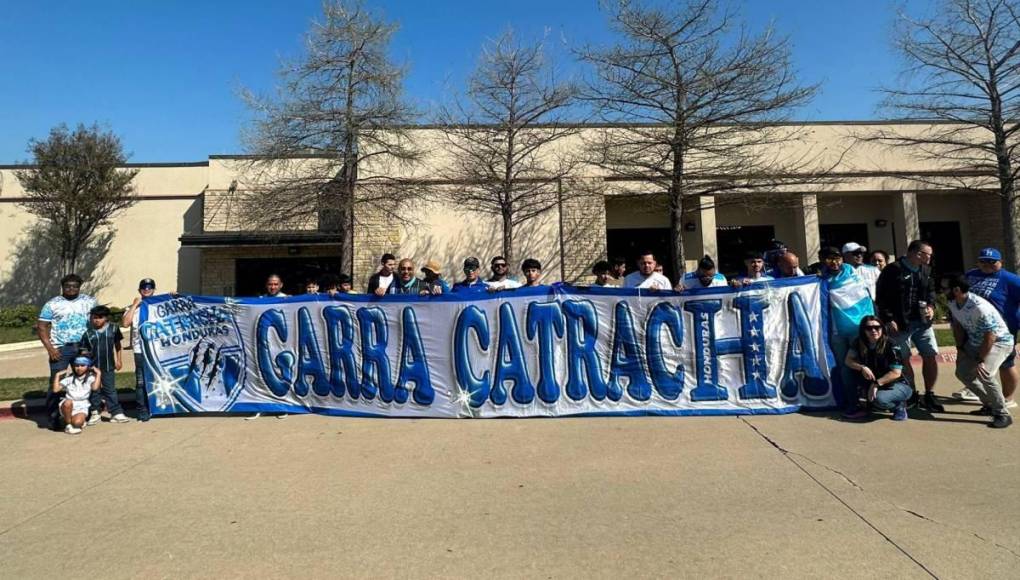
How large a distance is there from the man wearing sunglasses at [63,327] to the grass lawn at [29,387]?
1107 millimetres

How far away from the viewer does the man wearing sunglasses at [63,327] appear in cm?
646

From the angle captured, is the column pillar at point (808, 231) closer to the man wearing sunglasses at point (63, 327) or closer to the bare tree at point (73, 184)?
the man wearing sunglasses at point (63, 327)

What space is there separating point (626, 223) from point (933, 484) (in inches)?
654

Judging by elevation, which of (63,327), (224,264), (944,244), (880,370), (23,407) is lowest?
(23,407)

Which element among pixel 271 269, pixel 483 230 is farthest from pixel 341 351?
pixel 271 269

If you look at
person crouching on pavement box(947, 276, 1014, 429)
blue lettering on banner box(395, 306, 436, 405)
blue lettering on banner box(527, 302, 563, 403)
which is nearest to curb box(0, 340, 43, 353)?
blue lettering on banner box(395, 306, 436, 405)

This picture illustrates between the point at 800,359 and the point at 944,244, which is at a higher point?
the point at 944,244

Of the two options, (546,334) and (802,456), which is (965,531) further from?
(546,334)

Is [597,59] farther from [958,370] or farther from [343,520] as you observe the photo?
[343,520]

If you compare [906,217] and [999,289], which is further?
[906,217]

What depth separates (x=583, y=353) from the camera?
6168 millimetres

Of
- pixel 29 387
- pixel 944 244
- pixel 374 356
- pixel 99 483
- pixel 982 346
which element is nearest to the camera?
pixel 99 483

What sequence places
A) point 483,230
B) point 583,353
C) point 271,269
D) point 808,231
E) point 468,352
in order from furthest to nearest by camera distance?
point 271,269, point 808,231, point 483,230, point 468,352, point 583,353

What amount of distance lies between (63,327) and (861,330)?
9135 mm
